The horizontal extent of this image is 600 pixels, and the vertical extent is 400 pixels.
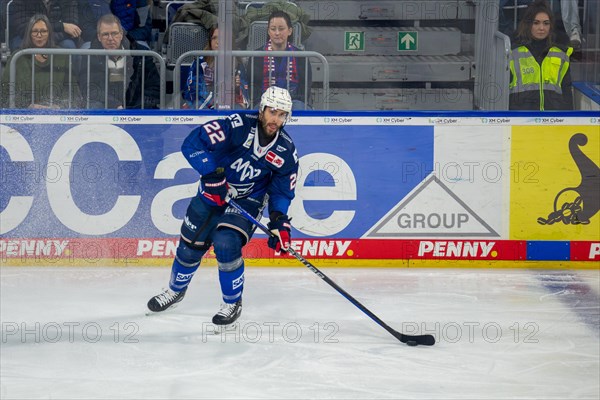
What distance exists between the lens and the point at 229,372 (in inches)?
216

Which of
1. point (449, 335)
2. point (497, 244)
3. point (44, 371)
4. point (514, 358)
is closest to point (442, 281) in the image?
point (497, 244)

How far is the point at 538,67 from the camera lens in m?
8.32

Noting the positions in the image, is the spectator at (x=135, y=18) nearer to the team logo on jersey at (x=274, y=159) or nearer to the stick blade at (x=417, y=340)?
the team logo on jersey at (x=274, y=159)

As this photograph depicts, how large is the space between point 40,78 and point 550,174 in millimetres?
3644

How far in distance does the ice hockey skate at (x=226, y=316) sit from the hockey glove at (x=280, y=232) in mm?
470

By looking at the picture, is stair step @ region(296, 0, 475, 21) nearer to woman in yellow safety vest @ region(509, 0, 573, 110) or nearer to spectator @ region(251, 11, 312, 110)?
spectator @ region(251, 11, 312, 110)

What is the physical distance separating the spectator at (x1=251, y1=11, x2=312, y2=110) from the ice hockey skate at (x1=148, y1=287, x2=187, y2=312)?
→ 1.94m

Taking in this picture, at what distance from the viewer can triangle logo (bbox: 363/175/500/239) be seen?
817 centimetres

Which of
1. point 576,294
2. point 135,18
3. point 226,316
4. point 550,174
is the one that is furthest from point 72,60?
point 576,294

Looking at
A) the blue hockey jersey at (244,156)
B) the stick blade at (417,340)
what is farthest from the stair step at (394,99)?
the stick blade at (417,340)

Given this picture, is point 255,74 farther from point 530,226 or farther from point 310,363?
point 310,363

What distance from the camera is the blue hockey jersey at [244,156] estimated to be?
20.3ft

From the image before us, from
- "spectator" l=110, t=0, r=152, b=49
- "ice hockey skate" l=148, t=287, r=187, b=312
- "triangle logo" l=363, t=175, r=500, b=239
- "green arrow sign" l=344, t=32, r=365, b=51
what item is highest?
"spectator" l=110, t=0, r=152, b=49

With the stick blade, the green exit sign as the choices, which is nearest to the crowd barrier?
the green exit sign
